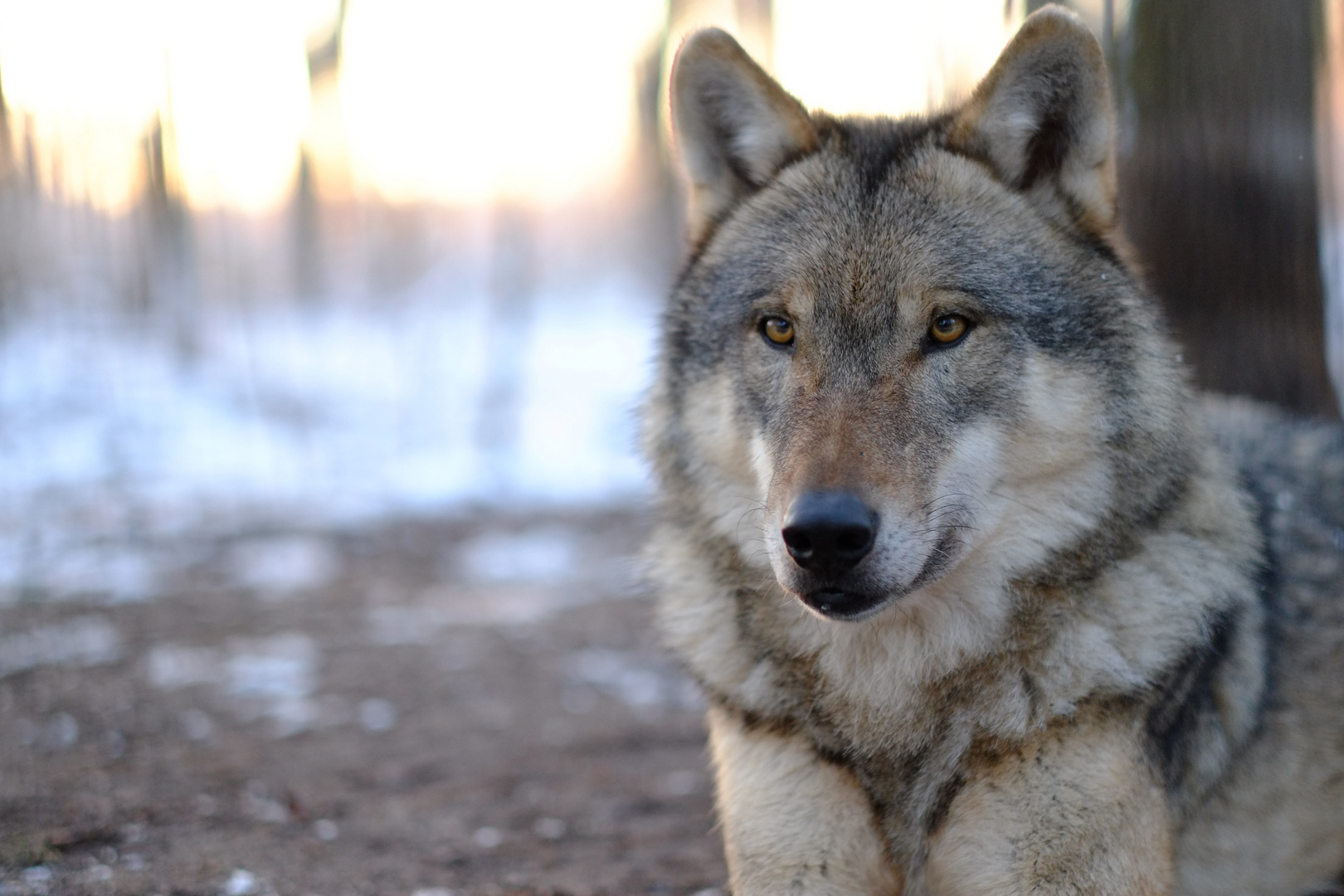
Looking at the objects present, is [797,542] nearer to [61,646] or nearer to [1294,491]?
[1294,491]

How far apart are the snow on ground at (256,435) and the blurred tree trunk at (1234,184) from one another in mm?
3264

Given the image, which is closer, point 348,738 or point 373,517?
point 348,738

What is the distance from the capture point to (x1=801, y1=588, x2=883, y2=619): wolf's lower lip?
257 centimetres

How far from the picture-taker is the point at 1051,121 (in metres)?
3.09

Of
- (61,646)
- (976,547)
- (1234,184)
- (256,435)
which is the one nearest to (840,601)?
(976,547)

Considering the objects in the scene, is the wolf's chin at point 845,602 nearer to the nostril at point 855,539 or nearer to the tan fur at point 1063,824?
the nostril at point 855,539

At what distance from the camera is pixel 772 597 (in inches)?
122

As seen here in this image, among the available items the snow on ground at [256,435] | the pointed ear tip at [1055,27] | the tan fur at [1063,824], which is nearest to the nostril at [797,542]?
the tan fur at [1063,824]

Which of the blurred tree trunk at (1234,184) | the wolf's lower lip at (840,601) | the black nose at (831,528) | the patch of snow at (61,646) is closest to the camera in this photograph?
the black nose at (831,528)

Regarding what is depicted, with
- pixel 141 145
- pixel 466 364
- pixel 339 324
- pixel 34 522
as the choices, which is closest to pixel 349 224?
pixel 339 324

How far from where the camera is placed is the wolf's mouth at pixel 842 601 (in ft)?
8.43

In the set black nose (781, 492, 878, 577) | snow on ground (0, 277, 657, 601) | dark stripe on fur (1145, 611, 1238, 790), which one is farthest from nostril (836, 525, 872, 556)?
snow on ground (0, 277, 657, 601)

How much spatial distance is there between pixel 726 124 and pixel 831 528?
1.64 m

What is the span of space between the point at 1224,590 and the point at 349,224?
91.2 feet
